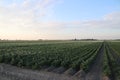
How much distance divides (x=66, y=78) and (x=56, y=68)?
433cm

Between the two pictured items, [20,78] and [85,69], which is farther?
[85,69]

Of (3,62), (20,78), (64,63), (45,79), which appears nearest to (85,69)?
(64,63)

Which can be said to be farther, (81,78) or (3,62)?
(3,62)

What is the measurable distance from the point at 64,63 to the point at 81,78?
15.9ft

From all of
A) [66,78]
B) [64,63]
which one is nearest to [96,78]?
[66,78]

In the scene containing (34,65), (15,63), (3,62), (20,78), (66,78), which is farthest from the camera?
(3,62)

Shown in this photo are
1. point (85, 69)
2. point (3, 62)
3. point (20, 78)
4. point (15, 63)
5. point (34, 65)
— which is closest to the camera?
point (20, 78)

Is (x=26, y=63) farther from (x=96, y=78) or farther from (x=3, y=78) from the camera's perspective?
(x=96, y=78)

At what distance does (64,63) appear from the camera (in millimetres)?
20094

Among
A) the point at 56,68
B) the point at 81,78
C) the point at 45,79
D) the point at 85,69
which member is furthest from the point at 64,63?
the point at 45,79

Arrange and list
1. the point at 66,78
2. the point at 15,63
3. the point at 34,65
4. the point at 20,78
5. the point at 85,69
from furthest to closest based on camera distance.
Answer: the point at 15,63
the point at 34,65
the point at 85,69
the point at 66,78
the point at 20,78

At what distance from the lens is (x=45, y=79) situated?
1398 centimetres

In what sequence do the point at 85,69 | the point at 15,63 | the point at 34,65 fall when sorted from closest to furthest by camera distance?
the point at 85,69 < the point at 34,65 < the point at 15,63

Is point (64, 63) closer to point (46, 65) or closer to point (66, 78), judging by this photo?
point (46, 65)
